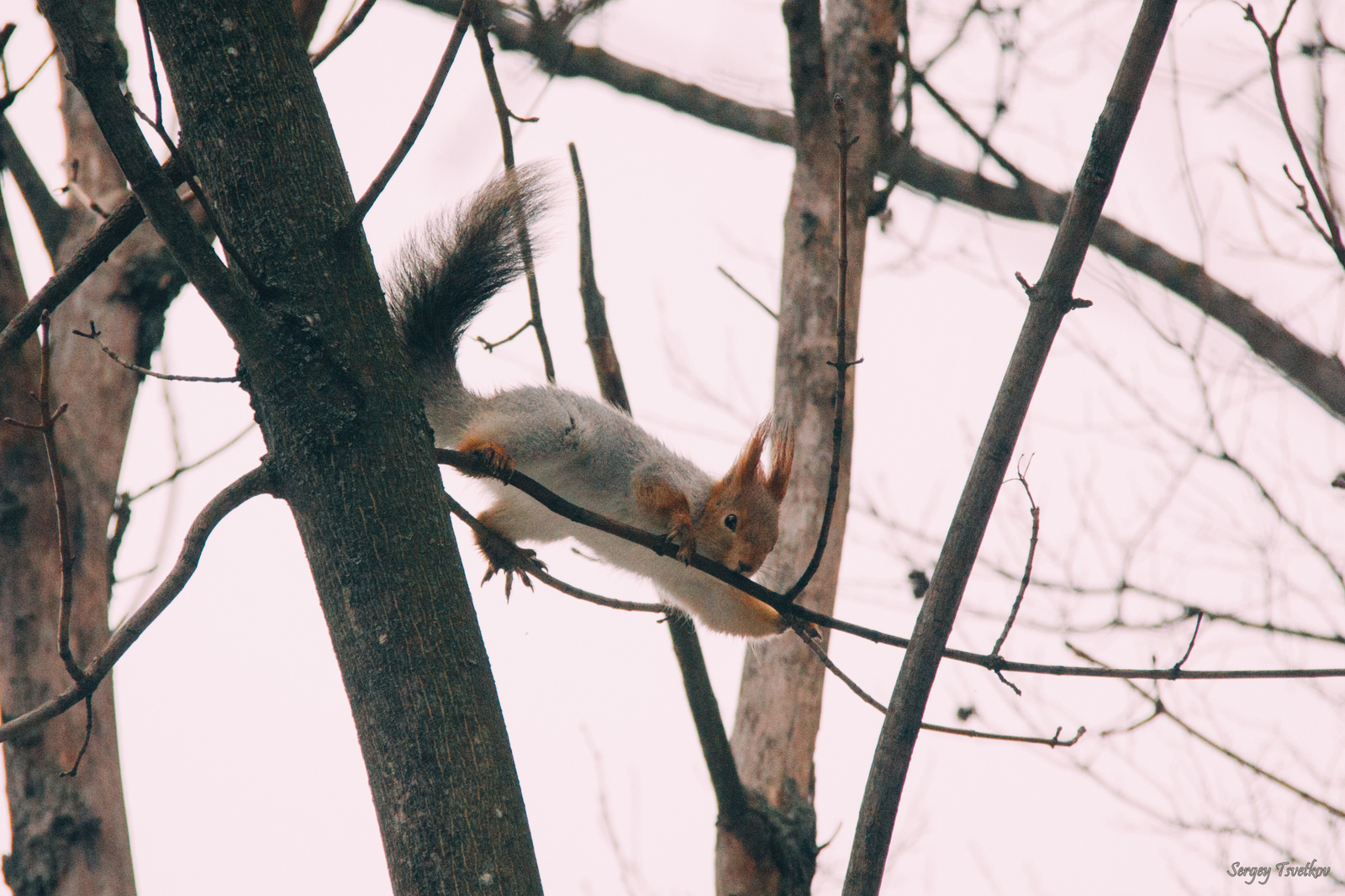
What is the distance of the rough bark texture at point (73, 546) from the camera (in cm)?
262

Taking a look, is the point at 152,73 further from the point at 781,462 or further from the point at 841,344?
the point at 781,462

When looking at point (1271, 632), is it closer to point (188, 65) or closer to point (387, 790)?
point (387, 790)

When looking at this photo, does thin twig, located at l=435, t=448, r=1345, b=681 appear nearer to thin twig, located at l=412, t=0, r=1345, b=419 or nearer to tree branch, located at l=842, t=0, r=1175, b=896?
tree branch, located at l=842, t=0, r=1175, b=896

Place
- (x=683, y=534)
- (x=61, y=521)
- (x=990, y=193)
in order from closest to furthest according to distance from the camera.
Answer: (x=61, y=521)
(x=683, y=534)
(x=990, y=193)

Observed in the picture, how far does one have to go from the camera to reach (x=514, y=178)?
2480mm

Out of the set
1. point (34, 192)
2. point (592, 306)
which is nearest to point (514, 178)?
point (592, 306)

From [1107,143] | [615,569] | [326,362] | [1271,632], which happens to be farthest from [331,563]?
Answer: [1271,632]

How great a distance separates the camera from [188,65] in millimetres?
1443

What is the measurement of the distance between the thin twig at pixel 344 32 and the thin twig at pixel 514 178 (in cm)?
44

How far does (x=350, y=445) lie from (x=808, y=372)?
2.07 m

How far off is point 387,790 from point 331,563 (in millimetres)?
292

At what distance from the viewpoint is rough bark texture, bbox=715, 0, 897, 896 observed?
9.90 ft

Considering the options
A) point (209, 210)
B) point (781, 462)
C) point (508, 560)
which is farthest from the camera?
point (781, 462)

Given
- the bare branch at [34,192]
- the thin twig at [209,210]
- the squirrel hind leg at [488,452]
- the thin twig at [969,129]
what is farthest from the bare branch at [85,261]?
the thin twig at [969,129]
